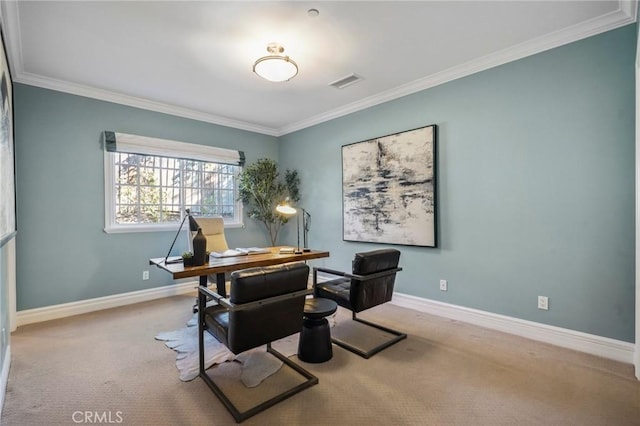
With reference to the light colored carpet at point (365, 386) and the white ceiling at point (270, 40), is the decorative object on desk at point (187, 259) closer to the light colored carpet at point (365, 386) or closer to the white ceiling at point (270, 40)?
the light colored carpet at point (365, 386)

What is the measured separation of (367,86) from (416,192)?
138 centimetres

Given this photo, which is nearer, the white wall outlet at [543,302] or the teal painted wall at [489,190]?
the teal painted wall at [489,190]

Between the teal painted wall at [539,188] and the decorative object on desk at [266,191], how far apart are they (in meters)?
2.11

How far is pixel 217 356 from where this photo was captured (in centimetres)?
249

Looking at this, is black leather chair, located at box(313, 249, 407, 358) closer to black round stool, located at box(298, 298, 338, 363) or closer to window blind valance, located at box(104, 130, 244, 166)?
black round stool, located at box(298, 298, 338, 363)

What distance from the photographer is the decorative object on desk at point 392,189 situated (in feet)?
11.5

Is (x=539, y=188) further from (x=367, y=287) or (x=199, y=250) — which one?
(x=199, y=250)

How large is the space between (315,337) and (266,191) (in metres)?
3.02

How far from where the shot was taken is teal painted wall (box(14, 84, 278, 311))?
329 cm

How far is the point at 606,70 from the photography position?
2482 mm

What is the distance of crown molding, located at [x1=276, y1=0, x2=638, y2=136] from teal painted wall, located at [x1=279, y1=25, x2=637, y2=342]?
0.20 feet

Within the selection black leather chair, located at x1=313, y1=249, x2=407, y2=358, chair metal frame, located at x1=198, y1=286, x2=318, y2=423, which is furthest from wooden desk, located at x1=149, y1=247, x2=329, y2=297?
black leather chair, located at x1=313, y1=249, x2=407, y2=358

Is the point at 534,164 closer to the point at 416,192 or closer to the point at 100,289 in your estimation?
the point at 416,192

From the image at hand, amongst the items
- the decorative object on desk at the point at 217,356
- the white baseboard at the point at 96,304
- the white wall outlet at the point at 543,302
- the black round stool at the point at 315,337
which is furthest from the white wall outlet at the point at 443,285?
the white baseboard at the point at 96,304
